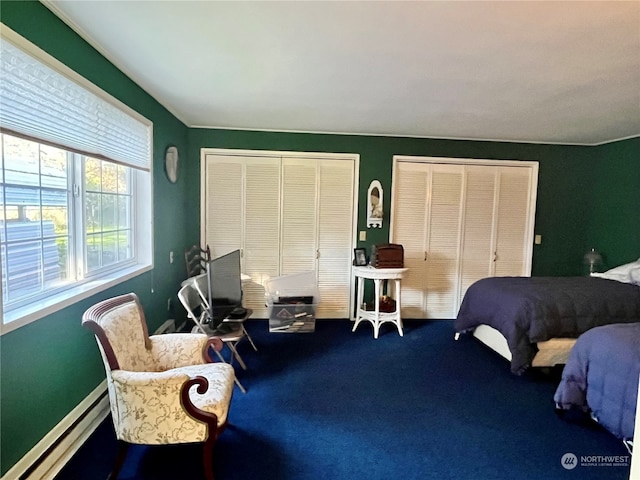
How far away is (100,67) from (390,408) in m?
3.04

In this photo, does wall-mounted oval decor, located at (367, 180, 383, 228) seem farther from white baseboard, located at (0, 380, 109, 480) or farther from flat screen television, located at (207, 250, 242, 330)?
white baseboard, located at (0, 380, 109, 480)

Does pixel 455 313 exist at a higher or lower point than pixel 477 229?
lower

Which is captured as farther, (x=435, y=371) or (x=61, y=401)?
(x=435, y=371)

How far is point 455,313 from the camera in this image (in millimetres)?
4848

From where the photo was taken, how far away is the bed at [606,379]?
2180mm

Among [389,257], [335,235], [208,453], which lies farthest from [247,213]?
[208,453]

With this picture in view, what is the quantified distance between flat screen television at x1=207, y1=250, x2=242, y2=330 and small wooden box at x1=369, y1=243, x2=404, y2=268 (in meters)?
1.62

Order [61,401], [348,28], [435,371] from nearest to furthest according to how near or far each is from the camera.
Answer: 1. [348,28]
2. [61,401]
3. [435,371]

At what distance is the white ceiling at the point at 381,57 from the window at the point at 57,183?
0.37 m

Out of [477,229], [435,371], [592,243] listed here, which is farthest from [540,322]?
[592,243]

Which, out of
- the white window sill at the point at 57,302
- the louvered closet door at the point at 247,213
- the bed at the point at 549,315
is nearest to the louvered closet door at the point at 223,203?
the louvered closet door at the point at 247,213

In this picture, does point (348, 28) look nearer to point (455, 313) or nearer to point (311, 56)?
point (311, 56)

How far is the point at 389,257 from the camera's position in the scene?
14.0ft

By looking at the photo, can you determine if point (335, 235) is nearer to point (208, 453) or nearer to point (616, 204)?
point (208, 453)
